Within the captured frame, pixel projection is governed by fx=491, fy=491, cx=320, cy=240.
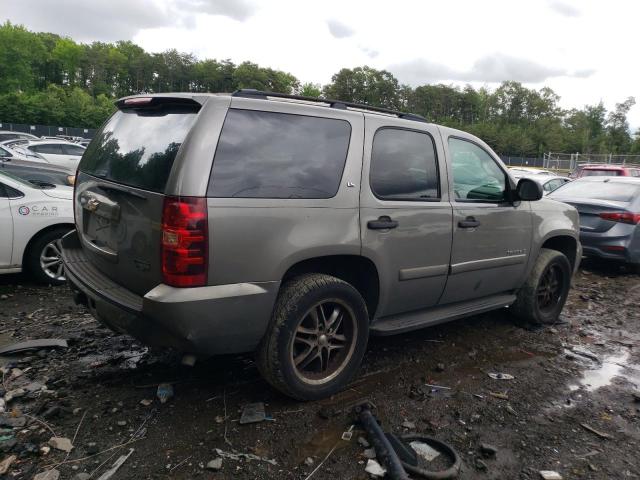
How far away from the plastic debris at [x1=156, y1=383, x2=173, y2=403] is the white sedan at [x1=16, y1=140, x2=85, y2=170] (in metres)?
15.5

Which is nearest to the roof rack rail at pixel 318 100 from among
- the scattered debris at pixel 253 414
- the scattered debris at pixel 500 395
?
the scattered debris at pixel 253 414

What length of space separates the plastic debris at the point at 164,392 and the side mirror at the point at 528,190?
11.0 ft

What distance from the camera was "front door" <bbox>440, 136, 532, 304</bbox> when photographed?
4051 mm

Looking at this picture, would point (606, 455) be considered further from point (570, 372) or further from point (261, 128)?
point (261, 128)

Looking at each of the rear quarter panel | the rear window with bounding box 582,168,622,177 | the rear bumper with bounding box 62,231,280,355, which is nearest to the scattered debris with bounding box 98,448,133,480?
the rear bumper with bounding box 62,231,280,355

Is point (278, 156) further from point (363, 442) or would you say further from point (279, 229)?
point (363, 442)

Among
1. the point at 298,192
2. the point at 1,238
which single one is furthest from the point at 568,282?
the point at 1,238

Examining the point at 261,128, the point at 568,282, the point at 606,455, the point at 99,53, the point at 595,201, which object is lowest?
the point at 606,455

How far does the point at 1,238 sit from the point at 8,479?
3.53 meters

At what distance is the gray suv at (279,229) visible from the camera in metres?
2.73

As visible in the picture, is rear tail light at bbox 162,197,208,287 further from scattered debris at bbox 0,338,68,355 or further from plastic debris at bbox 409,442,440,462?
scattered debris at bbox 0,338,68,355

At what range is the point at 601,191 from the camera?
830cm

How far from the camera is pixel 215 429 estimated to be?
300cm

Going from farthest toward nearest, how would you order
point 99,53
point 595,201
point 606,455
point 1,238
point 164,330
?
point 99,53, point 595,201, point 1,238, point 606,455, point 164,330
